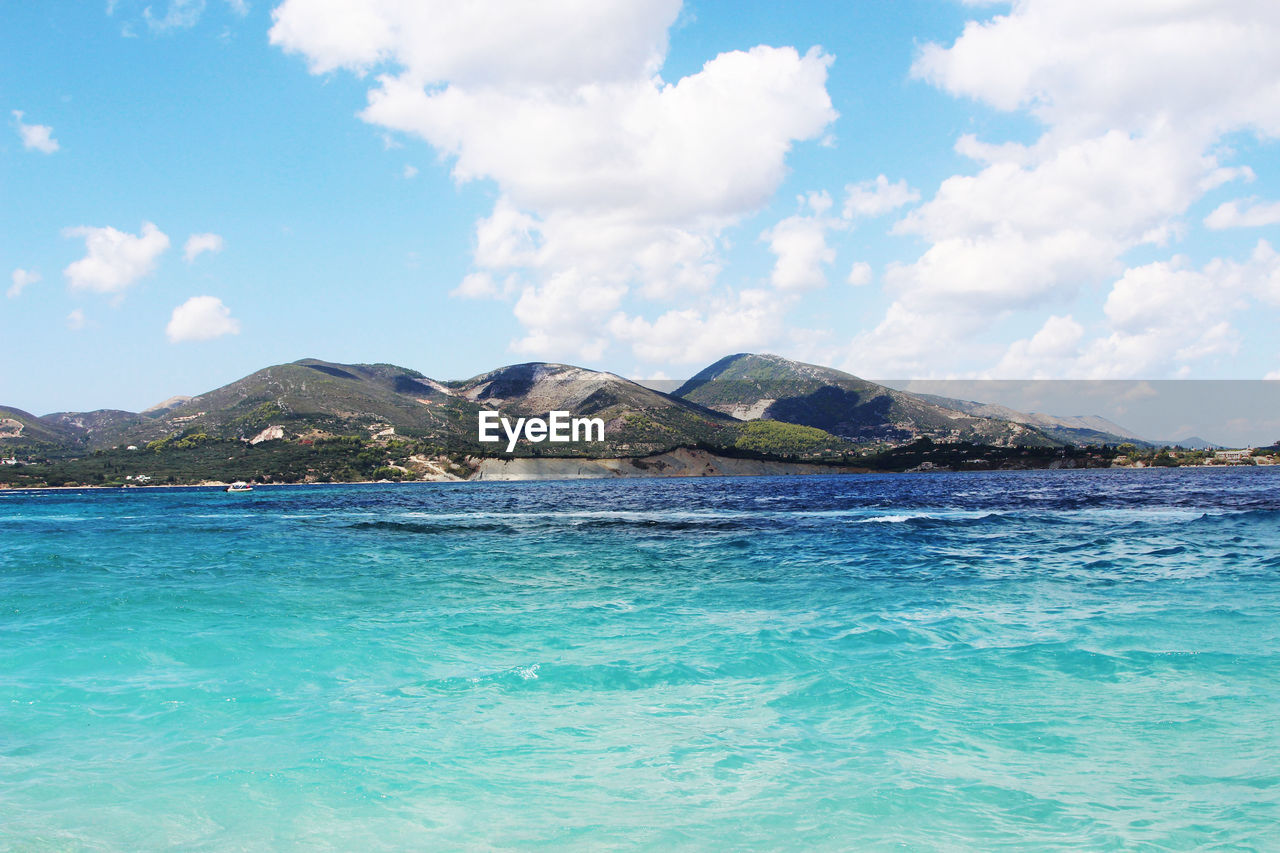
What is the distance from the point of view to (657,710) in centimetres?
838

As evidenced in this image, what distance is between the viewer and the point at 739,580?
18.0 metres

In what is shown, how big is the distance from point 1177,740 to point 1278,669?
367 cm

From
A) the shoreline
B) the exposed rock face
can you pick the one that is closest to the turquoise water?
the shoreline

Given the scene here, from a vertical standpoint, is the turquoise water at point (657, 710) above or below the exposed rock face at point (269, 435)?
below

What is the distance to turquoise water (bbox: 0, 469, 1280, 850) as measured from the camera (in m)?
5.75

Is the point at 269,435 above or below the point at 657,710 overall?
above

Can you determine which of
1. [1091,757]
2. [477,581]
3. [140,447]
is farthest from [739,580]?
[140,447]

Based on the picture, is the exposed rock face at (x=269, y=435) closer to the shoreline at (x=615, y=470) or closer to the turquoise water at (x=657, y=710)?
the shoreline at (x=615, y=470)

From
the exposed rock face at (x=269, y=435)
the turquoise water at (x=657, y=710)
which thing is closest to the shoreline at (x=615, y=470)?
the exposed rock face at (x=269, y=435)

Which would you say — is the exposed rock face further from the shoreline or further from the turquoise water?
the turquoise water

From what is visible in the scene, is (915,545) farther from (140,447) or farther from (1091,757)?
(140,447)

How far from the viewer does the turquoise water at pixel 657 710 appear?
575 cm

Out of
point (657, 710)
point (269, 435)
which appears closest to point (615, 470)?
point (269, 435)

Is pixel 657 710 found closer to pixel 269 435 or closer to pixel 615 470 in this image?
pixel 615 470
